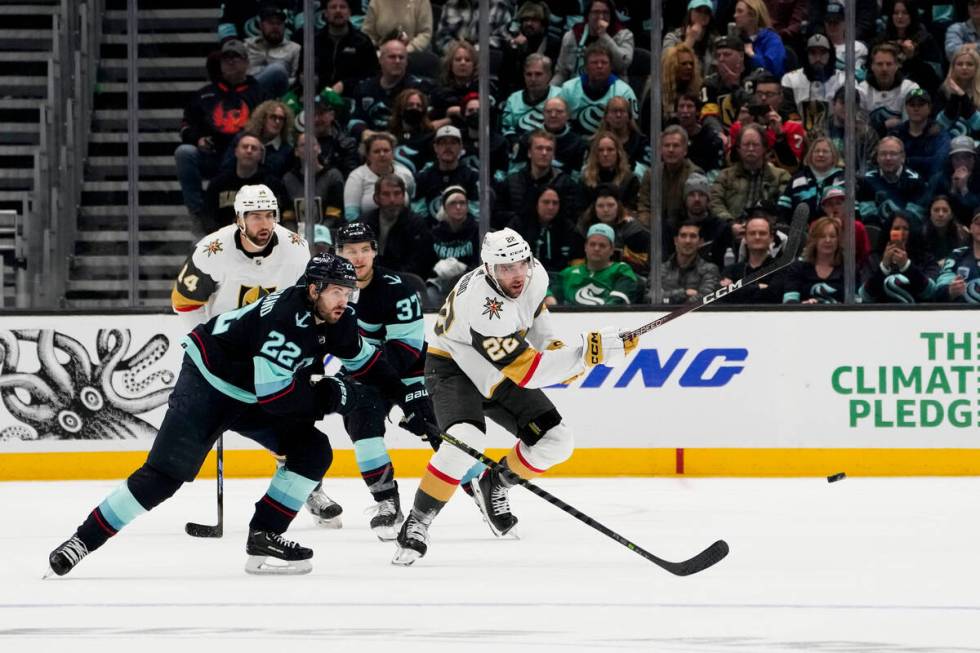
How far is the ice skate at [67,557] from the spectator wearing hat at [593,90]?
12.6 feet

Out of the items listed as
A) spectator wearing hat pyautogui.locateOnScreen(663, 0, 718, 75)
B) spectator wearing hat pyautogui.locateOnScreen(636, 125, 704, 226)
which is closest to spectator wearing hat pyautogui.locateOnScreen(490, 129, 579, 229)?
spectator wearing hat pyautogui.locateOnScreen(636, 125, 704, 226)

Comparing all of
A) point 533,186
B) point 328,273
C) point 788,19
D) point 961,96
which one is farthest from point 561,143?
point 328,273

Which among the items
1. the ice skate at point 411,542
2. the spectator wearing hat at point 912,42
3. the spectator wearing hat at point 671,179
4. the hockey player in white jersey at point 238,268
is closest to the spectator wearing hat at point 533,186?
the spectator wearing hat at point 671,179

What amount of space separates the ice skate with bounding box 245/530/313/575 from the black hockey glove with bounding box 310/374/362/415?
0.45 meters

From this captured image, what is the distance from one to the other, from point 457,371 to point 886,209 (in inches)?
117

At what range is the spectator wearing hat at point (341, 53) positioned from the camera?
7754mm

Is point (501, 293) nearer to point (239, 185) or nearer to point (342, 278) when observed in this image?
point (342, 278)

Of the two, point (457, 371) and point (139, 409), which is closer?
point (457, 371)

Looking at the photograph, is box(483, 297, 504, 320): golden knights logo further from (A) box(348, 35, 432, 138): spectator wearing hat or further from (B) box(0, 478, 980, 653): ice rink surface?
(A) box(348, 35, 432, 138): spectator wearing hat

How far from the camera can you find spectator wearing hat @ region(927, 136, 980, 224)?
7375 mm

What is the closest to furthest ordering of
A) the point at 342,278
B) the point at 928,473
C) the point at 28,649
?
the point at 28,649 < the point at 342,278 < the point at 928,473

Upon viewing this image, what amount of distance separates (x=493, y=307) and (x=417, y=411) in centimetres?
44

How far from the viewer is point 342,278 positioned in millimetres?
4387

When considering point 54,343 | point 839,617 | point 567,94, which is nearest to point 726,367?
point 567,94
